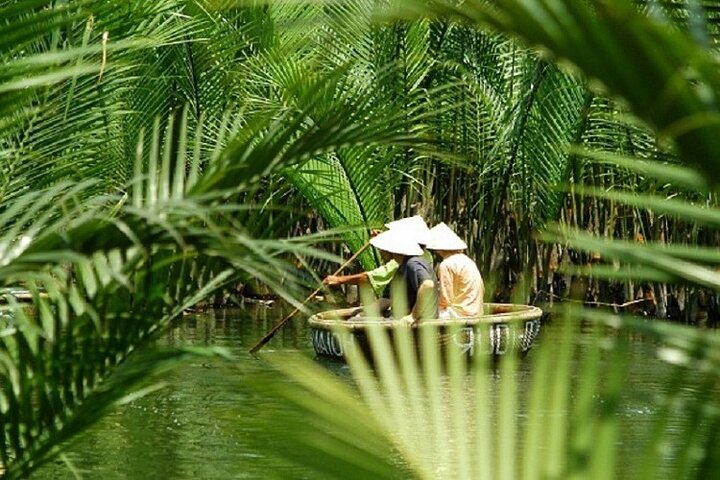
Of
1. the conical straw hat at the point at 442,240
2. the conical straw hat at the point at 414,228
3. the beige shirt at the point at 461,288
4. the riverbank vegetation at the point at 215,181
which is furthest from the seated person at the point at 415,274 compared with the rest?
the riverbank vegetation at the point at 215,181

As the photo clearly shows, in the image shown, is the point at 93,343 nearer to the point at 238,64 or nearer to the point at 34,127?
the point at 34,127

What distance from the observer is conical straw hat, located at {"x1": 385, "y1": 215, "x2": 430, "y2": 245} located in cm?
1436

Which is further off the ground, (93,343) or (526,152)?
(526,152)

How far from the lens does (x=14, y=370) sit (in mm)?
2977

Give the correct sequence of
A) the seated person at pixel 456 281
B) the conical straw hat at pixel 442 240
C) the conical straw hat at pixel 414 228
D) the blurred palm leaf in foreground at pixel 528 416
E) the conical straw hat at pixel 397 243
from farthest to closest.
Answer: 1. the seated person at pixel 456 281
2. the conical straw hat at pixel 442 240
3. the conical straw hat at pixel 414 228
4. the conical straw hat at pixel 397 243
5. the blurred palm leaf in foreground at pixel 528 416

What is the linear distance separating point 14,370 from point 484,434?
1.23m

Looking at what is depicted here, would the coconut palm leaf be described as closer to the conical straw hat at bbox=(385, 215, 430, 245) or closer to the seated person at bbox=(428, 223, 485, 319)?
the conical straw hat at bbox=(385, 215, 430, 245)

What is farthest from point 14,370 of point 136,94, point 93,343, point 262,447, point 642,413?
point 136,94

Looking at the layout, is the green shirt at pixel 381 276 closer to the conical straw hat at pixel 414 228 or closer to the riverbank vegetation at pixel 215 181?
the conical straw hat at pixel 414 228

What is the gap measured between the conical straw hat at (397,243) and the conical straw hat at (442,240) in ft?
0.98

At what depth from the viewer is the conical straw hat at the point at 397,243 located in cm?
1403

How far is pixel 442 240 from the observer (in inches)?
582

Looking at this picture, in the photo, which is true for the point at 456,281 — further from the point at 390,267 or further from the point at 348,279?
the point at 348,279

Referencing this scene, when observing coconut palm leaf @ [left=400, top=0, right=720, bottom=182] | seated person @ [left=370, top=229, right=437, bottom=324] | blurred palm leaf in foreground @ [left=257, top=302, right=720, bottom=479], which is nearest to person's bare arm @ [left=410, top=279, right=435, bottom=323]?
A: seated person @ [left=370, top=229, right=437, bottom=324]
